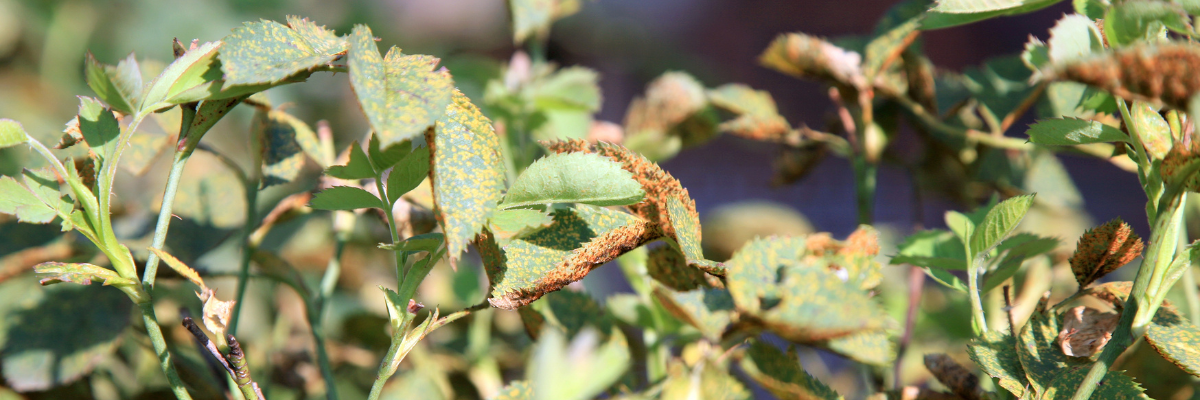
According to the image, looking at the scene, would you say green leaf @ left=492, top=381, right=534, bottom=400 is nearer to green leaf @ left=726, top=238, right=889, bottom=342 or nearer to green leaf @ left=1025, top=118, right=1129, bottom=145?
green leaf @ left=726, top=238, right=889, bottom=342

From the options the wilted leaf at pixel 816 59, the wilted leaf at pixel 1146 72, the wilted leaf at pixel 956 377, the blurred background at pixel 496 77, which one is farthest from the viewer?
the blurred background at pixel 496 77

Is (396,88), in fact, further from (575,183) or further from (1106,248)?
(1106,248)

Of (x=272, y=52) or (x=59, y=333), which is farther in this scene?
(x=59, y=333)

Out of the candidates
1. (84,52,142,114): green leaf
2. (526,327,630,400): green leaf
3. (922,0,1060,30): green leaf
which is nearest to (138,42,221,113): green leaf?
(84,52,142,114): green leaf

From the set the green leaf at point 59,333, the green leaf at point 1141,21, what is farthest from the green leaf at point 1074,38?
the green leaf at point 59,333

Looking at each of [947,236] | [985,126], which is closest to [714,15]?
[985,126]

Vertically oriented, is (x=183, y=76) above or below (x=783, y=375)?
above

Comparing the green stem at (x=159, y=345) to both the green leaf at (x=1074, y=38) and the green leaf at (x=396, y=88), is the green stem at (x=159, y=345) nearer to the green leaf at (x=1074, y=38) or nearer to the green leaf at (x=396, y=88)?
the green leaf at (x=396, y=88)

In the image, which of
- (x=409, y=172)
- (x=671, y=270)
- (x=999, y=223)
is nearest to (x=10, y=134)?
(x=409, y=172)
